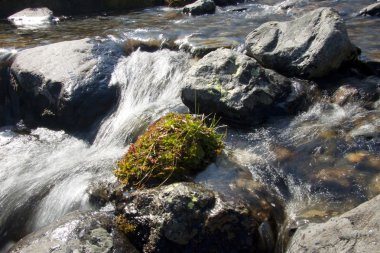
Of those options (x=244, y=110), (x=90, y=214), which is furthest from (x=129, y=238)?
(x=244, y=110)

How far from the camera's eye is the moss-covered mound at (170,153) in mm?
5492

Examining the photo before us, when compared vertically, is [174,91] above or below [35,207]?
above

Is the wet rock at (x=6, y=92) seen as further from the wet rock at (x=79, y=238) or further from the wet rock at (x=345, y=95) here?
the wet rock at (x=345, y=95)

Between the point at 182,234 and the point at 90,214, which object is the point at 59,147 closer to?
the point at 90,214

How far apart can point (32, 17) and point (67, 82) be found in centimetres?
815

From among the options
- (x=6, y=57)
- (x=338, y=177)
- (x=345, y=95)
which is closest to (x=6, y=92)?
(x=6, y=57)

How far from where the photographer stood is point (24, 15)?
16.1m

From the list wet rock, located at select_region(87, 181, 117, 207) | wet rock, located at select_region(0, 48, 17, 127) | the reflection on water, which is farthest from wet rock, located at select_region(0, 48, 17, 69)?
wet rock, located at select_region(87, 181, 117, 207)

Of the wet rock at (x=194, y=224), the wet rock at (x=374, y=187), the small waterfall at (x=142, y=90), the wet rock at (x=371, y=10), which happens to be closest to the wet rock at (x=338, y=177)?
the wet rock at (x=374, y=187)

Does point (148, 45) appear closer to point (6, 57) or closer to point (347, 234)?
point (6, 57)

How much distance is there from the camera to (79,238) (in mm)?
4789

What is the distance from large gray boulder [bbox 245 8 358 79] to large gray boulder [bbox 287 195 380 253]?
4.18m

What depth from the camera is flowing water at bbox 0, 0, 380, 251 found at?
540cm

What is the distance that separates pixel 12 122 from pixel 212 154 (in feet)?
19.1
